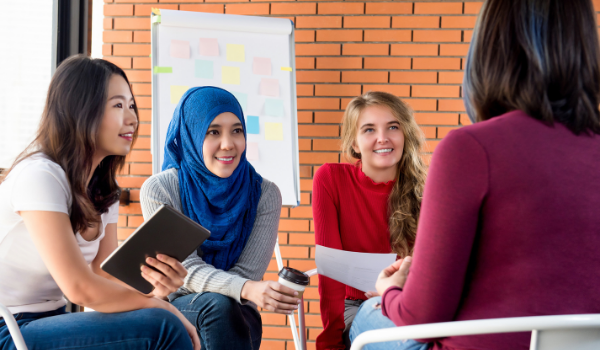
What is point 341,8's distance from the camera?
2689 millimetres

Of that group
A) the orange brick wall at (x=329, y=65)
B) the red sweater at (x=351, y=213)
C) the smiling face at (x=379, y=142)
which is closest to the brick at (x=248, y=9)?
the orange brick wall at (x=329, y=65)

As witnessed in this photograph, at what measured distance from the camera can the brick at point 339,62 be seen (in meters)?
2.70

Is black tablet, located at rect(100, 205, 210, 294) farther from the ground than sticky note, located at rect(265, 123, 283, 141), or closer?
closer

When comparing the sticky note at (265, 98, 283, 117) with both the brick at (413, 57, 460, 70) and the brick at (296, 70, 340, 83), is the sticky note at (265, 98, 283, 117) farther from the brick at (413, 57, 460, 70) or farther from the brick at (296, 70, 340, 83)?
the brick at (413, 57, 460, 70)

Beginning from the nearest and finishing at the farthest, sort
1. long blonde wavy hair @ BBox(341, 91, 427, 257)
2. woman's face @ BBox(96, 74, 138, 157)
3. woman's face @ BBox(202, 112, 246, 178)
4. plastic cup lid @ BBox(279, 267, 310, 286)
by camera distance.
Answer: plastic cup lid @ BBox(279, 267, 310, 286) → woman's face @ BBox(96, 74, 138, 157) → woman's face @ BBox(202, 112, 246, 178) → long blonde wavy hair @ BBox(341, 91, 427, 257)

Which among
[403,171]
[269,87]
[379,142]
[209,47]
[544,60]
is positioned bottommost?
[403,171]

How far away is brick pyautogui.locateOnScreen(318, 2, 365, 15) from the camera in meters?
2.68

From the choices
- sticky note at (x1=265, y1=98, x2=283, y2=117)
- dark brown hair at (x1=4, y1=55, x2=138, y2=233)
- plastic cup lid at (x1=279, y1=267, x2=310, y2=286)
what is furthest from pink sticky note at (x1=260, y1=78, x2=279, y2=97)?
plastic cup lid at (x1=279, y1=267, x2=310, y2=286)

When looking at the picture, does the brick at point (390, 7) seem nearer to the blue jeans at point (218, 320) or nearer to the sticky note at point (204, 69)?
the sticky note at point (204, 69)

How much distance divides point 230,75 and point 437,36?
128cm

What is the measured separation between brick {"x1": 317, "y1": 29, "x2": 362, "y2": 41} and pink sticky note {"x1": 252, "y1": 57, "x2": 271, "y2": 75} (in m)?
0.45

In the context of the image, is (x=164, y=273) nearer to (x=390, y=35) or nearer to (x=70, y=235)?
(x=70, y=235)

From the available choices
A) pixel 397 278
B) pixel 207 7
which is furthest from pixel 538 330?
pixel 207 7

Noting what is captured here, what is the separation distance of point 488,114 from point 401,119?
1134 millimetres
